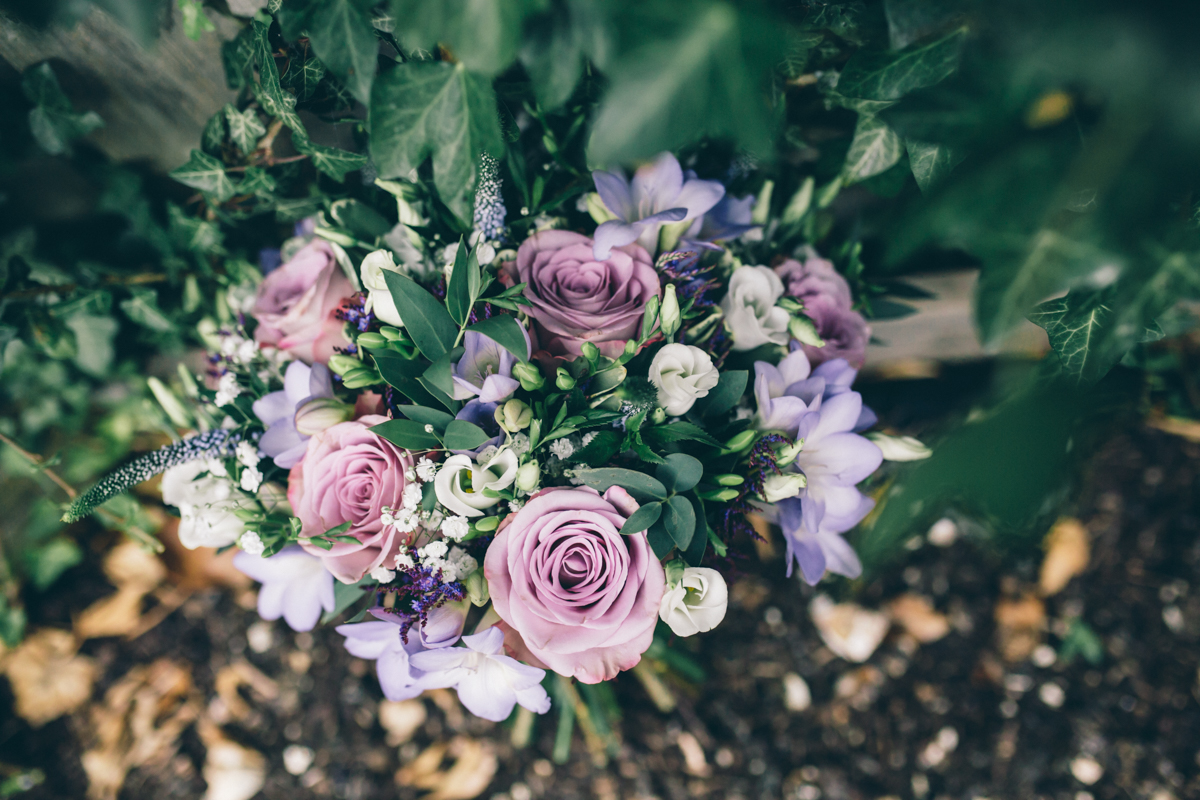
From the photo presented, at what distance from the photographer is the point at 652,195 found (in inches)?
32.6

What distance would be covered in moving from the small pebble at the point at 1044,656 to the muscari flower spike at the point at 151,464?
2.01 meters

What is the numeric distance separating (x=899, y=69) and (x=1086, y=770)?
1.79 m

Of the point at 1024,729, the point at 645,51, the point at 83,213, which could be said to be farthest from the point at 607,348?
the point at 1024,729

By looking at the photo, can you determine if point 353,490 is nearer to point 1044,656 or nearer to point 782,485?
Result: point 782,485

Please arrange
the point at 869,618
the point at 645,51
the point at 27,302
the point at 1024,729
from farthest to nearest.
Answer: the point at 869,618, the point at 1024,729, the point at 27,302, the point at 645,51

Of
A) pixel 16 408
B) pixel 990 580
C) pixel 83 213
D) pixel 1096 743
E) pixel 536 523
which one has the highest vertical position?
pixel 83 213

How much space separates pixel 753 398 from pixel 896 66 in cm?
48

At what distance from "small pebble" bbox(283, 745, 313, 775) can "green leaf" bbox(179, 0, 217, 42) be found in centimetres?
167

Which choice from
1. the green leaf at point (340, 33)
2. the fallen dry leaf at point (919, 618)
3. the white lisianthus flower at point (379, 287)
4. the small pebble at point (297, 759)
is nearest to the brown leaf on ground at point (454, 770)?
the small pebble at point (297, 759)

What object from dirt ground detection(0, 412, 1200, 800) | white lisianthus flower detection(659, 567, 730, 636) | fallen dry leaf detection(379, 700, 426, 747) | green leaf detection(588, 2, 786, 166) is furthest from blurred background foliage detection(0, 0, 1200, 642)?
fallen dry leaf detection(379, 700, 426, 747)

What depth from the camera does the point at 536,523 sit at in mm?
661

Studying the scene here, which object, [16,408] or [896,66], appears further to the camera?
[16,408]

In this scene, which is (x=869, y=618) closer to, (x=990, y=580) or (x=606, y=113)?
(x=990, y=580)

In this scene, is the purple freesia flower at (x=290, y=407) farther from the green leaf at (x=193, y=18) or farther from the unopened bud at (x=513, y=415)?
the green leaf at (x=193, y=18)
